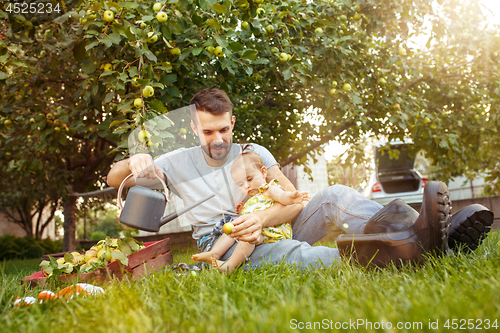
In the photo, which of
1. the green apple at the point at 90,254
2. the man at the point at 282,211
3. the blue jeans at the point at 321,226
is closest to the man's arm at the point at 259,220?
the man at the point at 282,211

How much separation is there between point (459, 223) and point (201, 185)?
59.6 inches

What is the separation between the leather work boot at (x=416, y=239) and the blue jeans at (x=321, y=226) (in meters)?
0.19

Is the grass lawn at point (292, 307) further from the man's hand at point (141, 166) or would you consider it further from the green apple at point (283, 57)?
the green apple at point (283, 57)

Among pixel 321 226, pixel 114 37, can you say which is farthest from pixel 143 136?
pixel 321 226

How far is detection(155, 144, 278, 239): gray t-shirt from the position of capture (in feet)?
7.14

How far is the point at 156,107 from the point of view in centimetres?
199

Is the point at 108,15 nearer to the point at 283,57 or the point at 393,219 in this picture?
the point at 283,57

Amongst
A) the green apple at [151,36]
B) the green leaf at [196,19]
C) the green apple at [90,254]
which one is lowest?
the green apple at [90,254]

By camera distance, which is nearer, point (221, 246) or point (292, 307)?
point (292, 307)

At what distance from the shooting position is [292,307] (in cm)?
84

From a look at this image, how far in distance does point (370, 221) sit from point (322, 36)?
5.90ft

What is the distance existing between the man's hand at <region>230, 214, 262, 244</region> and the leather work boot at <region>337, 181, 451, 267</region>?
1.41 ft

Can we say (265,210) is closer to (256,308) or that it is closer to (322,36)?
(256,308)

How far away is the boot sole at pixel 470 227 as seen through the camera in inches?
57.2
